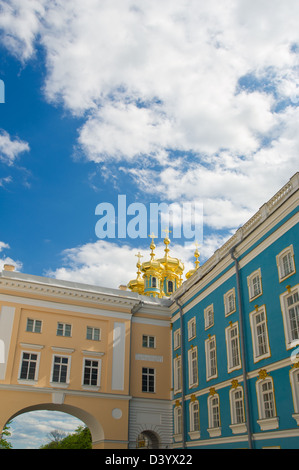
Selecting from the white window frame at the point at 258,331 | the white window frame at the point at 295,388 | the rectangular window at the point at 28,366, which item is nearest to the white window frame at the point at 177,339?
the rectangular window at the point at 28,366

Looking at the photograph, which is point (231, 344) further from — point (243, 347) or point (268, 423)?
point (268, 423)

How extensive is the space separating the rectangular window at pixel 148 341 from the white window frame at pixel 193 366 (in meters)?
3.67

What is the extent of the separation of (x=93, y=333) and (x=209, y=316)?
7.54 metres

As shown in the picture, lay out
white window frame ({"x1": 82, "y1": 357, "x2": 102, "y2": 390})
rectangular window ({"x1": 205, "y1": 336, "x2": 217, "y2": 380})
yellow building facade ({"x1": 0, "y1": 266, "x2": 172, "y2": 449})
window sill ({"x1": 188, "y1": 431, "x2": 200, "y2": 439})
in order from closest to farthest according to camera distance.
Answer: rectangular window ({"x1": 205, "y1": 336, "x2": 217, "y2": 380})
window sill ({"x1": 188, "y1": 431, "x2": 200, "y2": 439})
yellow building facade ({"x1": 0, "y1": 266, "x2": 172, "y2": 449})
white window frame ({"x1": 82, "y1": 357, "x2": 102, "y2": 390})

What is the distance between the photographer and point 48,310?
2700cm

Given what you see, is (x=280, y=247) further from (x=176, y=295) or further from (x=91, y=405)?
(x=91, y=405)

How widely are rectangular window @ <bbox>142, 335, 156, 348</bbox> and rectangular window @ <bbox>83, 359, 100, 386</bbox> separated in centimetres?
354

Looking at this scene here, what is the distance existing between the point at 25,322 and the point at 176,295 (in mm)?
9620

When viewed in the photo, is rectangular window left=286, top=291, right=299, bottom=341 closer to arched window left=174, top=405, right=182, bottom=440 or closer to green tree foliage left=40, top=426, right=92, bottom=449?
arched window left=174, top=405, right=182, bottom=440

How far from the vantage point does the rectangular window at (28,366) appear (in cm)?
2500

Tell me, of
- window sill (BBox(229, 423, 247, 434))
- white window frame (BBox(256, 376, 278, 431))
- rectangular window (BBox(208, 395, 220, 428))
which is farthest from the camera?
rectangular window (BBox(208, 395, 220, 428))

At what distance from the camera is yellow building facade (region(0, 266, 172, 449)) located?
25.1 metres

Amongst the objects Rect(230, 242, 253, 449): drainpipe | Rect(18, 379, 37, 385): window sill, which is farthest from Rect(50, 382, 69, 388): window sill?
Rect(230, 242, 253, 449): drainpipe

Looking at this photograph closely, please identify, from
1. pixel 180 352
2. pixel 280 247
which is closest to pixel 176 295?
pixel 180 352
